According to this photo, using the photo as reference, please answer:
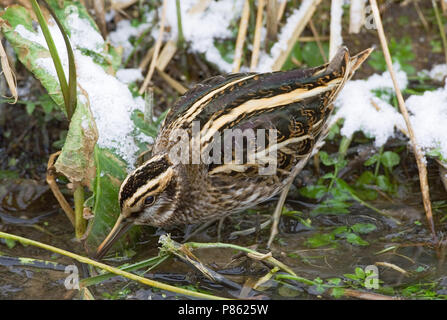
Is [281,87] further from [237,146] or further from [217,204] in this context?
[217,204]

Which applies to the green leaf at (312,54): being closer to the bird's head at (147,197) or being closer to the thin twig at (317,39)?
the thin twig at (317,39)

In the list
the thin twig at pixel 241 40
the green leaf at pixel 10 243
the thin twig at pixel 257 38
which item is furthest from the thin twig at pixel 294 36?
the green leaf at pixel 10 243

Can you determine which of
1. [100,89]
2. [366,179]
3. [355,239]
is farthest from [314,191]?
[100,89]

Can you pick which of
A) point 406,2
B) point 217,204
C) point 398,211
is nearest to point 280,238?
point 217,204

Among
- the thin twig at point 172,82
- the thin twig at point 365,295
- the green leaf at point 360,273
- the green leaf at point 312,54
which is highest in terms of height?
the green leaf at point 312,54

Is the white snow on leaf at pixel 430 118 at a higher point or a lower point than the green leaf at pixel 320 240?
higher

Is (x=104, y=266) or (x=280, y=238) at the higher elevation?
(x=280, y=238)

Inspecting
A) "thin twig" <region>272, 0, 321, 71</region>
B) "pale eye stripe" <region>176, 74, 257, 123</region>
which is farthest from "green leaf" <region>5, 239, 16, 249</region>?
"thin twig" <region>272, 0, 321, 71</region>
